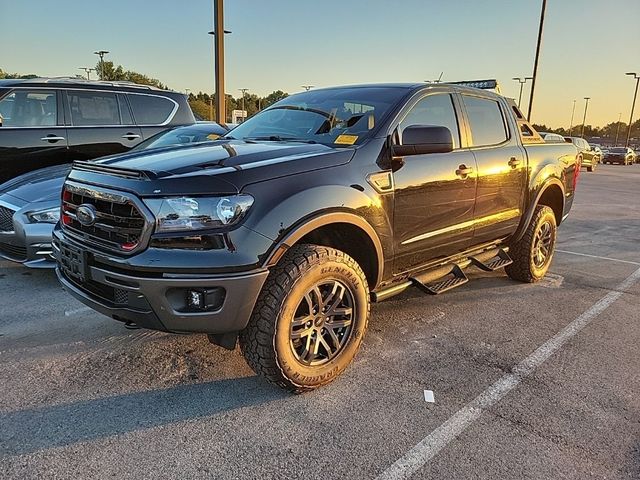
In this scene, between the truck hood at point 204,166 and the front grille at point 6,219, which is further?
the front grille at point 6,219

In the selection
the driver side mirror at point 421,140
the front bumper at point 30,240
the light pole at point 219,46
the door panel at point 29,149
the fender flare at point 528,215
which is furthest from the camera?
the light pole at point 219,46

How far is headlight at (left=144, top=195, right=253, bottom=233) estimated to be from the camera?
2.51 metres

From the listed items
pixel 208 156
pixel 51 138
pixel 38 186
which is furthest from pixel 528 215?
pixel 51 138

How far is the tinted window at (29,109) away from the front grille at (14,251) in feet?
9.38

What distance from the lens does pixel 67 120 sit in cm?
714

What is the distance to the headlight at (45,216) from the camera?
4.64 meters

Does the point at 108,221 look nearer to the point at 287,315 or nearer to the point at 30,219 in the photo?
the point at 287,315

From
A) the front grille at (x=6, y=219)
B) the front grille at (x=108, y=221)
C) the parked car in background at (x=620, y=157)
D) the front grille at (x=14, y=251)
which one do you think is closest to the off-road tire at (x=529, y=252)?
the front grille at (x=108, y=221)

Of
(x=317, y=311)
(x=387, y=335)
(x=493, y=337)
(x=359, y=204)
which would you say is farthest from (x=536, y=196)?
(x=317, y=311)

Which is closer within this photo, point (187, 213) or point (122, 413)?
point (187, 213)

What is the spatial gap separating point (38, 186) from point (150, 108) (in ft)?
10.3

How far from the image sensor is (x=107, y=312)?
2.73 m

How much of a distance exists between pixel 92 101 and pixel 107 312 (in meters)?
5.66

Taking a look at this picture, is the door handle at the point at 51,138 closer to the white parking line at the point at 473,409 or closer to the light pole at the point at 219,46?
the light pole at the point at 219,46
